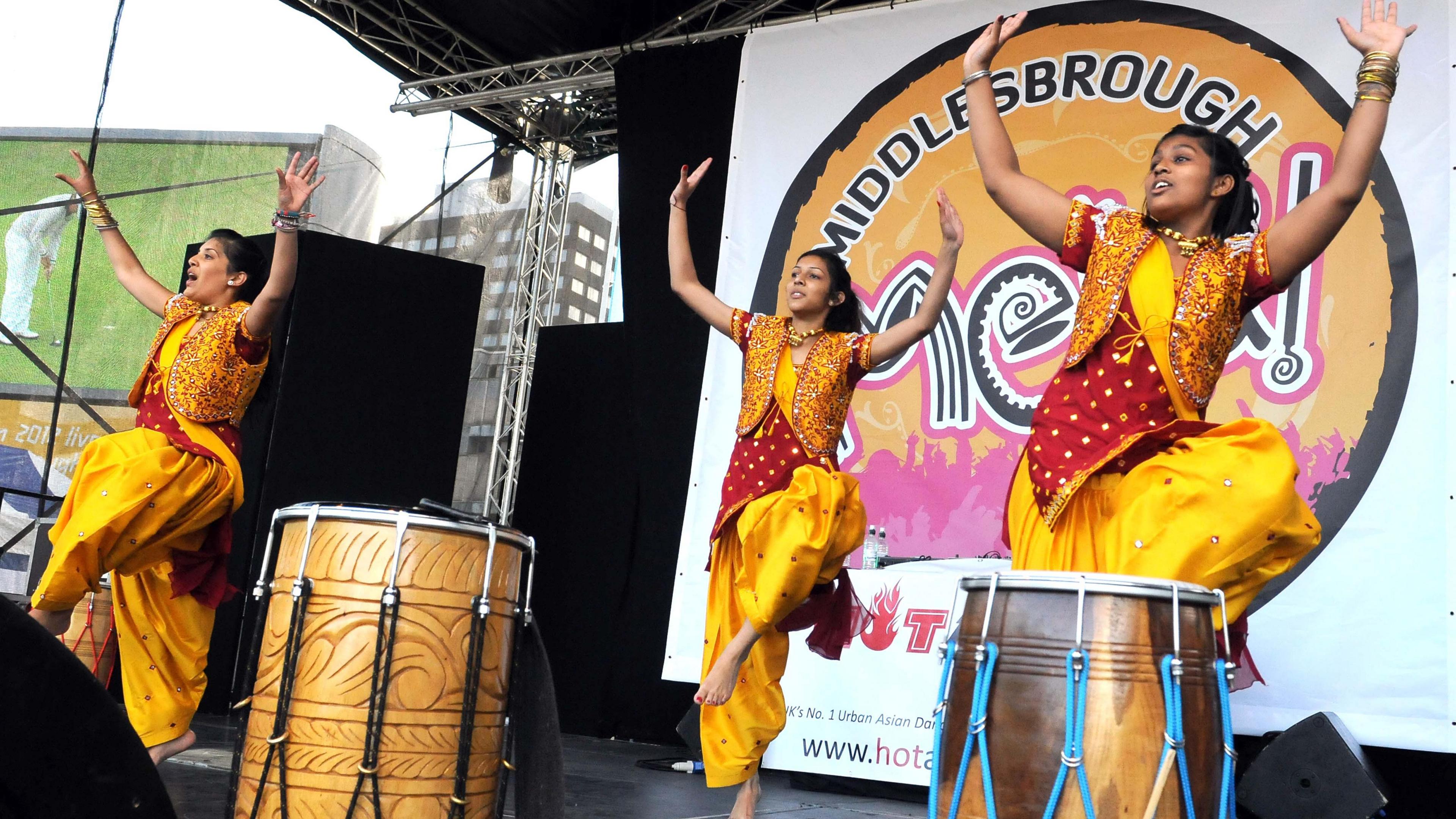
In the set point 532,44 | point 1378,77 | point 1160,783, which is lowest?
point 1160,783

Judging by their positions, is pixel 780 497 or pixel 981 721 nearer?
pixel 981 721

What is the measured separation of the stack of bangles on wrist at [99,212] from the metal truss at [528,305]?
312 centimetres

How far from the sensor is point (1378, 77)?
5.89ft

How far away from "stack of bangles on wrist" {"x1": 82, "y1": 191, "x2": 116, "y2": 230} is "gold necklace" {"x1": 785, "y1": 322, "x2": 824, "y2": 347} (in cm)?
186

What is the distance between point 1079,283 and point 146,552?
3285mm

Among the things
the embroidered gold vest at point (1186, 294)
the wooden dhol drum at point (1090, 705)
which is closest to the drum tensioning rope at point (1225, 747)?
the wooden dhol drum at point (1090, 705)

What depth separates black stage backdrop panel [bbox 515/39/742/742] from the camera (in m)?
5.24

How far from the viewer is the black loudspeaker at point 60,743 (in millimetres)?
713

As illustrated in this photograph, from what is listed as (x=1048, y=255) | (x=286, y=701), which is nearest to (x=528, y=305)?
(x=1048, y=255)

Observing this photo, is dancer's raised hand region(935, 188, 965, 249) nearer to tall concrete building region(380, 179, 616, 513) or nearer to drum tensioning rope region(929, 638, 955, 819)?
drum tensioning rope region(929, 638, 955, 819)

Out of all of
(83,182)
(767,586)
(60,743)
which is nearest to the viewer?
(60,743)

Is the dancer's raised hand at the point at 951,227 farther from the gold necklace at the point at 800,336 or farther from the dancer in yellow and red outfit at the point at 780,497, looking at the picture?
the gold necklace at the point at 800,336

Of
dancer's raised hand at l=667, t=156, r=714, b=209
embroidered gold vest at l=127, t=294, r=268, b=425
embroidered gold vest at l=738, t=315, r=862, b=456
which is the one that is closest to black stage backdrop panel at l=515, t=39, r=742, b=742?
dancer's raised hand at l=667, t=156, r=714, b=209

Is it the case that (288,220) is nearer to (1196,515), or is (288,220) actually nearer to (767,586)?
(767,586)
